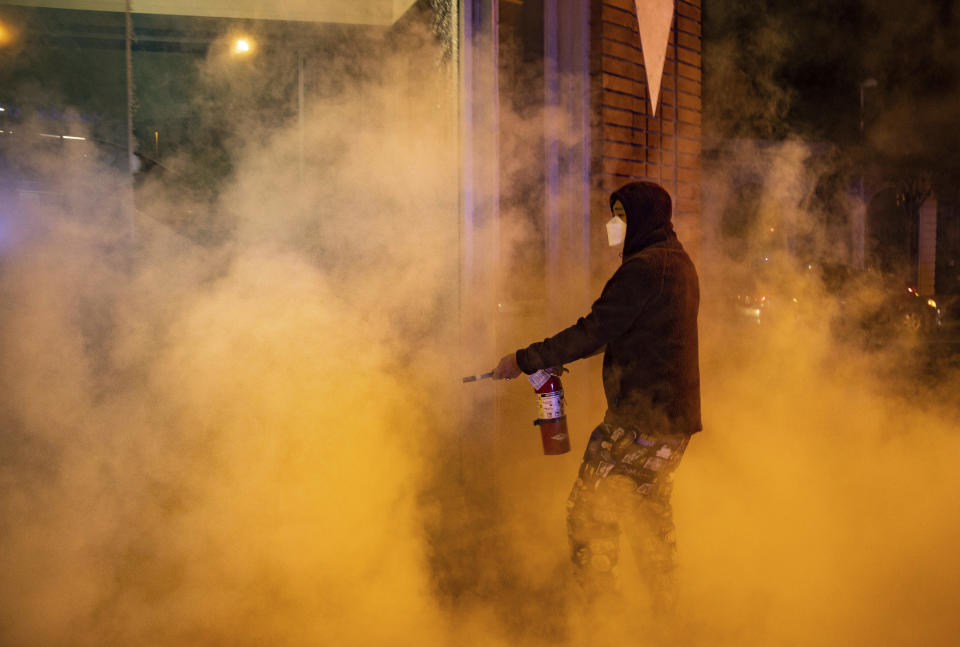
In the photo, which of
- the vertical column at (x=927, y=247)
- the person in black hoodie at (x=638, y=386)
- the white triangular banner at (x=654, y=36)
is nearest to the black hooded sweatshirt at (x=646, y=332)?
the person in black hoodie at (x=638, y=386)

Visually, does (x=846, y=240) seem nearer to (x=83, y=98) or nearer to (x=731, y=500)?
(x=731, y=500)

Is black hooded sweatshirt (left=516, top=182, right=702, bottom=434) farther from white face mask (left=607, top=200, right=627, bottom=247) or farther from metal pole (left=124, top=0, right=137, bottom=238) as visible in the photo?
metal pole (left=124, top=0, right=137, bottom=238)

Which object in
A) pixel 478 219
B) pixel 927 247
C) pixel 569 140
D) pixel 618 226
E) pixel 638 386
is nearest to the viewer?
pixel 638 386

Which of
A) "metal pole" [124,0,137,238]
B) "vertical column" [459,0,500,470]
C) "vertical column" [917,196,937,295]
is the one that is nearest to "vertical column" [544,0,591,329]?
Result: "vertical column" [459,0,500,470]

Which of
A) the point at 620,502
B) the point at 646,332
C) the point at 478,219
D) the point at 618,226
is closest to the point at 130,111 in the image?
the point at 478,219

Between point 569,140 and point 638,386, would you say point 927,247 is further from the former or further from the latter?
point 638,386

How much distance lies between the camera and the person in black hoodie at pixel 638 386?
2.28m

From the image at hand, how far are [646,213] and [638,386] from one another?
0.58m

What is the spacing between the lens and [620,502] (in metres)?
2.34

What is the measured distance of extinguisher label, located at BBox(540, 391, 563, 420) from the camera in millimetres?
2535

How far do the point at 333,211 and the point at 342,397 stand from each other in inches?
Answer: 36.9

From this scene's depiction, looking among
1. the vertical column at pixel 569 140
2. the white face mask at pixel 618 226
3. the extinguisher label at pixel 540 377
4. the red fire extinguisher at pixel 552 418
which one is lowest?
the red fire extinguisher at pixel 552 418

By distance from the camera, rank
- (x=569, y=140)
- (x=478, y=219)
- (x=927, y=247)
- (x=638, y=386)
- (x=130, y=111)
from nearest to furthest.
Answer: (x=638, y=386) < (x=130, y=111) < (x=478, y=219) < (x=569, y=140) < (x=927, y=247)

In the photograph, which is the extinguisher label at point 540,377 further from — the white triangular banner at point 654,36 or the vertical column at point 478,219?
the white triangular banner at point 654,36
